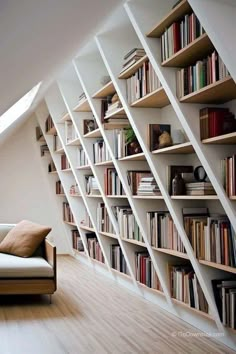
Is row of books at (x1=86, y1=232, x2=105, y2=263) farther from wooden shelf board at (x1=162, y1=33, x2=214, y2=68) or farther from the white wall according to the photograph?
wooden shelf board at (x1=162, y1=33, x2=214, y2=68)

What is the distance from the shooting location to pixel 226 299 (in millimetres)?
3174

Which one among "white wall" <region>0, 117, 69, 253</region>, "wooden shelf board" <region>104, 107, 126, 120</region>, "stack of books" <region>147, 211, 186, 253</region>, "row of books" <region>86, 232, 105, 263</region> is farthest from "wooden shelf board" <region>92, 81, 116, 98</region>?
"white wall" <region>0, 117, 69, 253</region>

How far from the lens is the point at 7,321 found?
12.5 feet

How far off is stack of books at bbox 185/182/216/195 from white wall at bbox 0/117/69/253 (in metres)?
4.42

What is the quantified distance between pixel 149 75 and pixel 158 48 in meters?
0.40

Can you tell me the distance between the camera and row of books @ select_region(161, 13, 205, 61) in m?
3.17

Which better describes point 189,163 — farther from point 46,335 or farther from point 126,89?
point 46,335

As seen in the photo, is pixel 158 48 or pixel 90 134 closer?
pixel 158 48

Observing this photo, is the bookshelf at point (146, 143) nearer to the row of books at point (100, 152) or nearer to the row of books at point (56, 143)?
the row of books at point (100, 152)

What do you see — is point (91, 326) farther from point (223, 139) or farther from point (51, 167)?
point (51, 167)

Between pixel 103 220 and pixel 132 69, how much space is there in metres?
2.16

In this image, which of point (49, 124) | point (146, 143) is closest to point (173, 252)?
point (146, 143)

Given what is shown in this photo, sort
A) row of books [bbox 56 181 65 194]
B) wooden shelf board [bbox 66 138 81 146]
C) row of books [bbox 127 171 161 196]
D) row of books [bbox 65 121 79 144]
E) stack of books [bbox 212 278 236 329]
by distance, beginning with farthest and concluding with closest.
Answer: row of books [bbox 56 181 65 194] < row of books [bbox 65 121 79 144] < wooden shelf board [bbox 66 138 81 146] < row of books [bbox 127 171 161 196] < stack of books [bbox 212 278 236 329]

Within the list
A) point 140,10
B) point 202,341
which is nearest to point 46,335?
point 202,341
